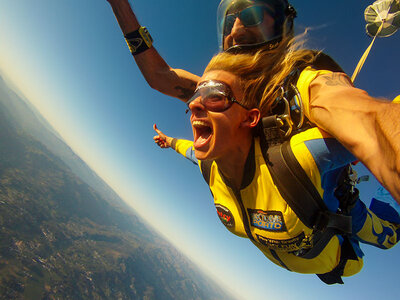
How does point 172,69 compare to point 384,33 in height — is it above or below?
below

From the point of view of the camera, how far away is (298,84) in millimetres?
1433

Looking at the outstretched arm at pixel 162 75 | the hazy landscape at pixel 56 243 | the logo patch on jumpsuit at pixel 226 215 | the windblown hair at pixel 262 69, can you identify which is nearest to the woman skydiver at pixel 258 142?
the windblown hair at pixel 262 69

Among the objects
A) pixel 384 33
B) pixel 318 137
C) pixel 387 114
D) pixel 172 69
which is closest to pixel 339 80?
pixel 318 137

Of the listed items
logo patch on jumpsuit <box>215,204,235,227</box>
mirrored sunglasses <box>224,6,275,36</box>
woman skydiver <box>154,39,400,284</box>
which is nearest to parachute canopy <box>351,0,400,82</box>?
mirrored sunglasses <box>224,6,275,36</box>

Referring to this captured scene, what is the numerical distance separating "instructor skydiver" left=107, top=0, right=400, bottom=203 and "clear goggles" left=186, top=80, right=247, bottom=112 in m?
0.52

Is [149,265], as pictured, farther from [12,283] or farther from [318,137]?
[318,137]

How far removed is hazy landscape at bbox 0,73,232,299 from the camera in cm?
8112

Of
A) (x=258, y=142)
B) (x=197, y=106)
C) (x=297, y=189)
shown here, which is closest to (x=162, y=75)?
(x=197, y=106)

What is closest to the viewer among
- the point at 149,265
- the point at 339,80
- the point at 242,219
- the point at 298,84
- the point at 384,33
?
the point at 339,80

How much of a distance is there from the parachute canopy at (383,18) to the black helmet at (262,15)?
2.22m

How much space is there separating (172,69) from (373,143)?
2.54m

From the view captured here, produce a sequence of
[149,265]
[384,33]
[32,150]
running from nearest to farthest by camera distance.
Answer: [384,33], [32,150], [149,265]

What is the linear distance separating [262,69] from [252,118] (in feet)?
1.51

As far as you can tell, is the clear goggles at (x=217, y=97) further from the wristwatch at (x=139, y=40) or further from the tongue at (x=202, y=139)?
the wristwatch at (x=139, y=40)
